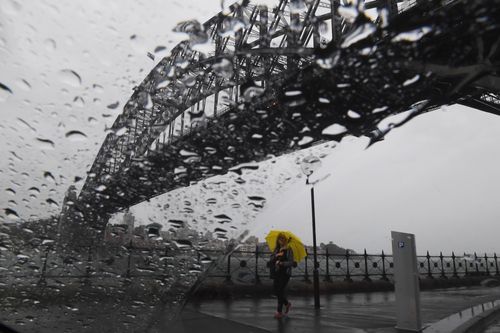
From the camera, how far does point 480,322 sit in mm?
6805

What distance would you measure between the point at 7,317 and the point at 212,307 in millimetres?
5510

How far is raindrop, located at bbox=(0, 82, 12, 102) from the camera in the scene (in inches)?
73.0

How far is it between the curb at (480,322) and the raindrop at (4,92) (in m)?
6.46

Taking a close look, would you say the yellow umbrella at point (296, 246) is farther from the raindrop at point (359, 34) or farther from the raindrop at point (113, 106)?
the raindrop at point (359, 34)

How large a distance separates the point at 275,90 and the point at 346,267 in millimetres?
14503

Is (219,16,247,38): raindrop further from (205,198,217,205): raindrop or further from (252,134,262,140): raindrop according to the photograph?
(205,198,217,205): raindrop

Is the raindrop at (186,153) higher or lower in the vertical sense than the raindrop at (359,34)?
lower

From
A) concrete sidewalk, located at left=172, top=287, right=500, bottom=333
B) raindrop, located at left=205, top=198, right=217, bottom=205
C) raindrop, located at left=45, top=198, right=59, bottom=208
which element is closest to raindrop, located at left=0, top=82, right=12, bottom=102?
raindrop, located at left=45, top=198, right=59, bottom=208

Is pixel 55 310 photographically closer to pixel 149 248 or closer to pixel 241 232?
pixel 149 248

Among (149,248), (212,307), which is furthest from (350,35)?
(212,307)

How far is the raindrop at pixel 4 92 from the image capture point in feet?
6.09

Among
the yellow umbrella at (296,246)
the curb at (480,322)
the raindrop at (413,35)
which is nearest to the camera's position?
the raindrop at (413,35)

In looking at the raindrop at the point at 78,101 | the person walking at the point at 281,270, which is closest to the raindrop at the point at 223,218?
the raindrop at the point at 78,101

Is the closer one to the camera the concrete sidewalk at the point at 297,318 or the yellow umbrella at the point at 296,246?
the concrete sidewalk at the point at 297,318
